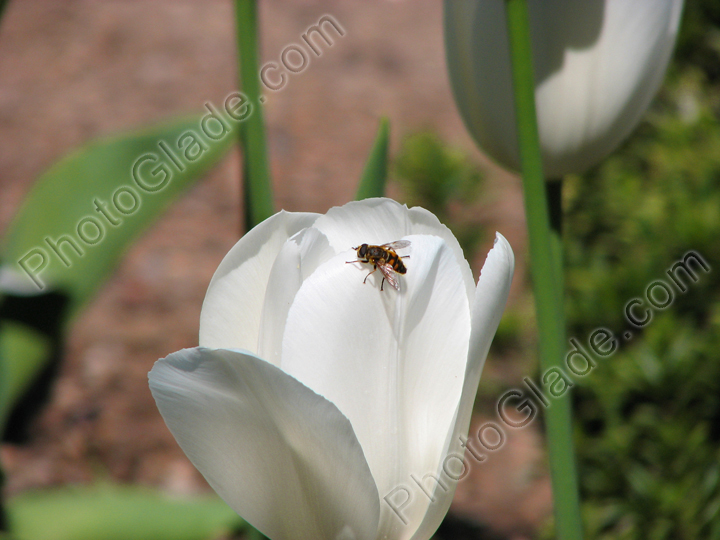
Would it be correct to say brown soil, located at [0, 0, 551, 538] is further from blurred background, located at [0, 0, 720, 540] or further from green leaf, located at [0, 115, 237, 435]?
green leaf, located at [0, 115, 237, 435]

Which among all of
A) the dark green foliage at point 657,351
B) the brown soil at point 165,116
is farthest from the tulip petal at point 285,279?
the brown soil at point 165,116

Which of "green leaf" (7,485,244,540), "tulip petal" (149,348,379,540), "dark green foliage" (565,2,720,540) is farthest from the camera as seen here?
"dark green foliage" (565,2,720,540)

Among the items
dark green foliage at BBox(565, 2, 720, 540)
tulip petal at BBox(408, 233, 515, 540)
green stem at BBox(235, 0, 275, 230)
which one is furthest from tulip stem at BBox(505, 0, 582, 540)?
dark green foliage at BBox(565, 2, 720, 540)

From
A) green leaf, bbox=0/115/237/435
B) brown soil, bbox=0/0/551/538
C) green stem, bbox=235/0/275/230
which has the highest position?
brown soil, bbox=0/0/551/538

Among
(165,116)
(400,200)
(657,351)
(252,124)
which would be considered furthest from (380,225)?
(165,116)

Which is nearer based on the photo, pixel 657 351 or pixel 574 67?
pixel 574 67

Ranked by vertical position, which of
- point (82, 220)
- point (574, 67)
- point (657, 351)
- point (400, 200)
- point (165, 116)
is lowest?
point (657, 351)

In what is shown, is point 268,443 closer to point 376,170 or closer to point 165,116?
point 376,170

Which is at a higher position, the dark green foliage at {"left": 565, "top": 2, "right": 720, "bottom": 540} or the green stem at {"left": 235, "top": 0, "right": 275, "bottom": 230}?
the green stem at {"left": 235, "top": 0, "right": 275, "bottom": 230}
